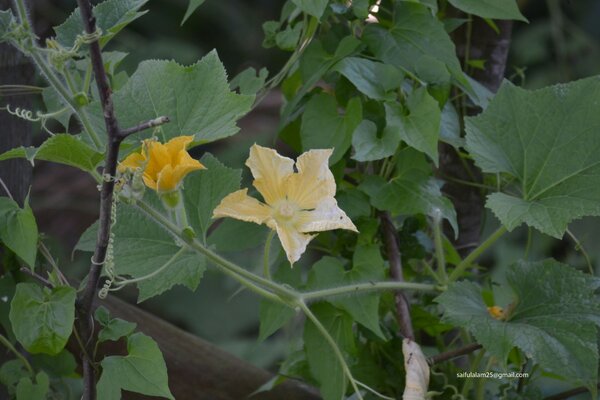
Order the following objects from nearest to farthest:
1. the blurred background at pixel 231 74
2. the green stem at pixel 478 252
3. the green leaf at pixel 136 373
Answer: the green leaf at pixel 136 373
the green stem at pixel 478 252
the blurred background at pixel 231 74

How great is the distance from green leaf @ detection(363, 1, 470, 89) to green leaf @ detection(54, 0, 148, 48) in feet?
0.93

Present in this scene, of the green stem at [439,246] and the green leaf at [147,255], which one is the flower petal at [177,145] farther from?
the green stem at [439,246]

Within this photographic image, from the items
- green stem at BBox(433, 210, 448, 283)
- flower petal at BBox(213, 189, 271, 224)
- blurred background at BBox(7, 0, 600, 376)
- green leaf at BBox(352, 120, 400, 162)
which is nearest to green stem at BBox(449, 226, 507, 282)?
green stem at BBox(433, 210, 448, 283)

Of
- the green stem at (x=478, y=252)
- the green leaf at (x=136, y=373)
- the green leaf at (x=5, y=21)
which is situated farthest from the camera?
the green stem at (x=478, y=252)

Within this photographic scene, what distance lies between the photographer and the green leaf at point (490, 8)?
0.88 metres

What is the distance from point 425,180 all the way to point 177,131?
0.27 m

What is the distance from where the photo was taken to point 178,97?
763 mm

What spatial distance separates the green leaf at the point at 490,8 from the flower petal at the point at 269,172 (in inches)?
10.9

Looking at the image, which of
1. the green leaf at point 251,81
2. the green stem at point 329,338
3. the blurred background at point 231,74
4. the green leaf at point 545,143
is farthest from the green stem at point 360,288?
the blurred background at point 231,74

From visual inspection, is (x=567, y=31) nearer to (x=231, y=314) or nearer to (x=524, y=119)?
(x=231, y=314)

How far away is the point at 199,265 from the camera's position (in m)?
0.78

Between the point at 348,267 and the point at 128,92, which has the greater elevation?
the point at 128,92

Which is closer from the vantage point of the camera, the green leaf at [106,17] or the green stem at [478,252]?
the green leaf at [106,17]

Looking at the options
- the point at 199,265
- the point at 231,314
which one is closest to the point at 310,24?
the point at 199,265
